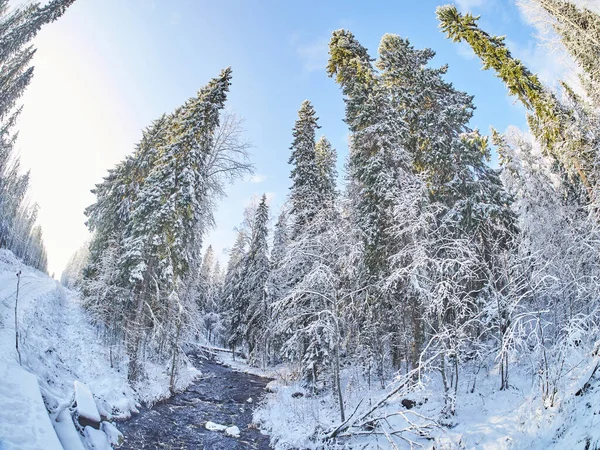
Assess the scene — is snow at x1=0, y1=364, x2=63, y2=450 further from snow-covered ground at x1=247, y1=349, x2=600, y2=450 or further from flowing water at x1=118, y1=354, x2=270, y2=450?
snow-covered ground at x1=247, y1=349, x2=600, y2=450

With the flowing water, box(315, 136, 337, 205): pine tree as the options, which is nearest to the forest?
the flowing water

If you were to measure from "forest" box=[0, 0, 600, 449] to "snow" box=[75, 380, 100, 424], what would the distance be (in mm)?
5680

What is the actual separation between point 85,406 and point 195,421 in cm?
667

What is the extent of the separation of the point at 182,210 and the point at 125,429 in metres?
9.70

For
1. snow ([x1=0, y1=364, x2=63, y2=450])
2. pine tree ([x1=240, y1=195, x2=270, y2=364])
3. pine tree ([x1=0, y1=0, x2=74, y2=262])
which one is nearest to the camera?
snow ([x1=0, y1=364, x2=63, y2=450])

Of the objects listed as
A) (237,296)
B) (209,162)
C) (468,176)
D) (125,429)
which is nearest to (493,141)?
(468,176)

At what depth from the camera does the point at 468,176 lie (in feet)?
46.1

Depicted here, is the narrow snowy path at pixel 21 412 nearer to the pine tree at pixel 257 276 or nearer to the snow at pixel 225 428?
the snow at pixel 225 428

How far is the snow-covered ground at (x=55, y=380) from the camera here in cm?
569

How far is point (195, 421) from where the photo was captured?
12820 millimetres

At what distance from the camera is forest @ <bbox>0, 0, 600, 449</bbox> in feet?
28.8

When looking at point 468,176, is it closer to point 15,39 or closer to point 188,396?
point 188,396

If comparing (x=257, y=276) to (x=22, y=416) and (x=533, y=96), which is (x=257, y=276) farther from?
(x=533, y=96)

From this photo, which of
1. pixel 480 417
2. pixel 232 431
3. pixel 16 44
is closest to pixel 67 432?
pixel 232 431
